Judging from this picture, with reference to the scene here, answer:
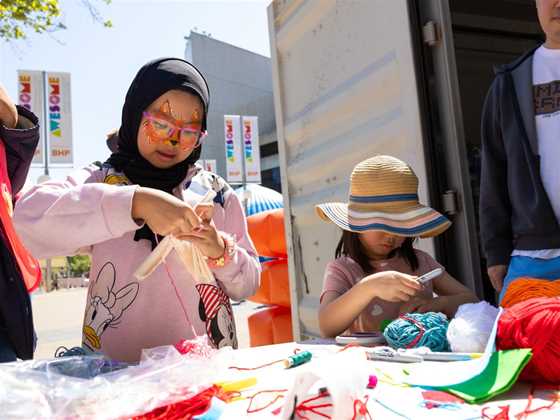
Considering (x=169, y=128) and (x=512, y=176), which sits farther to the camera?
(x=512, y=176)

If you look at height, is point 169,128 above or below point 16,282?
above

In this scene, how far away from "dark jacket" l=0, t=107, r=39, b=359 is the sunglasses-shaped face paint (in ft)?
0.97

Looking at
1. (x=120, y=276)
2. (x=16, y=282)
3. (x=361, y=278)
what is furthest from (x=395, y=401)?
(x=16, y=282)

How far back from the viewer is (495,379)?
0.79m

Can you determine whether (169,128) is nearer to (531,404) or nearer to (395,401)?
(395,401)

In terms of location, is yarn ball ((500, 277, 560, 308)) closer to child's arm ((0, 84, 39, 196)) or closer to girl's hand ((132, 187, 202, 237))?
girl's hand ((132, 187, 202, 237))

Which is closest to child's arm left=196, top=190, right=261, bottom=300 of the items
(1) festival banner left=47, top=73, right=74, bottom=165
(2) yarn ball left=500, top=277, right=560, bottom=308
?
(2) yarn ball left=500, top=277, right=560, bottom=308

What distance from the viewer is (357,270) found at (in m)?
1.65

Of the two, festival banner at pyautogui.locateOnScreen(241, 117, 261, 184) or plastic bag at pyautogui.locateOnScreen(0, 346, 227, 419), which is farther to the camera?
festival banner at pyautogui.locateOnScreen(241, 117, 261, 184)

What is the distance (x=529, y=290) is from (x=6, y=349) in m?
1.22

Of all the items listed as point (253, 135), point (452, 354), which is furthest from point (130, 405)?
point (253, 135)

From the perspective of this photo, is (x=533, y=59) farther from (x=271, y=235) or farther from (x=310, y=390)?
(x=271, y=235)

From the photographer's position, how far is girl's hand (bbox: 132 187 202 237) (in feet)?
3.31

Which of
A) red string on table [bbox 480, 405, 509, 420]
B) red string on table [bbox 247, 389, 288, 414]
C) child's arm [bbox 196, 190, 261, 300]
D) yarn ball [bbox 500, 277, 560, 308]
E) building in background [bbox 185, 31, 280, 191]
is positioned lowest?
red string on table [bbox 480, 405, 509, 420]
